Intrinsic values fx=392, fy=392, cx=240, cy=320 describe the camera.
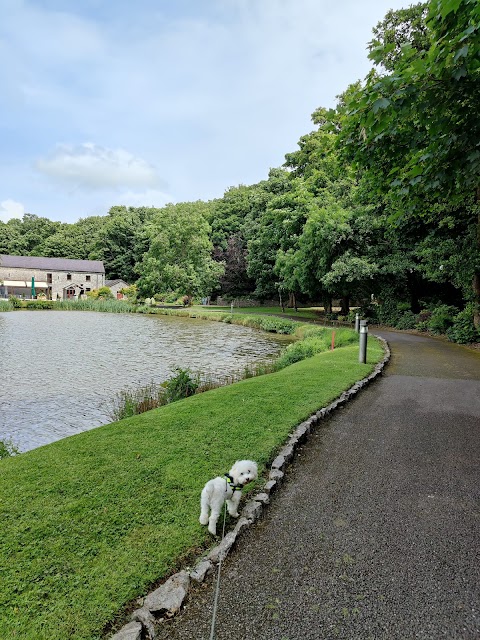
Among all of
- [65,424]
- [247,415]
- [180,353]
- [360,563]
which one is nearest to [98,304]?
[180,353]

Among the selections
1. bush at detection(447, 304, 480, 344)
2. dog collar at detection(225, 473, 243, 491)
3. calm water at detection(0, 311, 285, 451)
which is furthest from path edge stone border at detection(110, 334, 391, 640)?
bush at detection(447, 304, 480, 344)

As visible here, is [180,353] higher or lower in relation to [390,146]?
lower

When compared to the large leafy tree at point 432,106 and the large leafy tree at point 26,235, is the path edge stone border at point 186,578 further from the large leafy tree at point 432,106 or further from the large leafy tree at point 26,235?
the large leafy tree at point 26,235

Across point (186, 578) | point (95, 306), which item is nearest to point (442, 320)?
point (186, 578)

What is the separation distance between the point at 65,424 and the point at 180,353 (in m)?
8.63

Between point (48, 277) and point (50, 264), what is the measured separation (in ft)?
7.26

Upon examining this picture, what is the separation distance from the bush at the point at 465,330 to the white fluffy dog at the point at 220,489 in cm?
1474

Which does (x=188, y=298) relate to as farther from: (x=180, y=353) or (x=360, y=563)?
(x=360, y=563)

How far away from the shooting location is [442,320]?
707 inches

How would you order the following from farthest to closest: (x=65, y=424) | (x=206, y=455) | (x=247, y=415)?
(x=65, y=424) < (x=247, y=415) < (x=206, y=455)

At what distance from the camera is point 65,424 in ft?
24.7

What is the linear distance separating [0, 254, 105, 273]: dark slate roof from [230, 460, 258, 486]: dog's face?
64816mm

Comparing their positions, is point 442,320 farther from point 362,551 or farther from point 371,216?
point 362,551

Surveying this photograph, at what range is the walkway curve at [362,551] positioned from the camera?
227 centimetres
